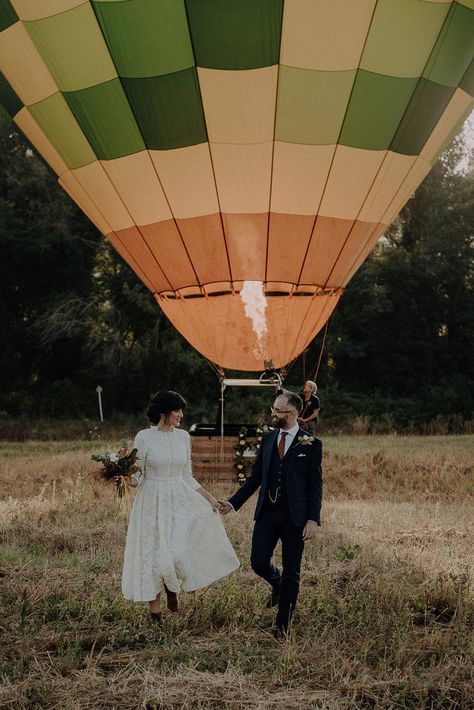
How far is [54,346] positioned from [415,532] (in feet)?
61.4

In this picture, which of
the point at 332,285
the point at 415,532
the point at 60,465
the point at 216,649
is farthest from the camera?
the point at 60,465

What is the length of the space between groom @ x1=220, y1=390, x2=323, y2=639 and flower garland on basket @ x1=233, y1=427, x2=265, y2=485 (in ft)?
14.2

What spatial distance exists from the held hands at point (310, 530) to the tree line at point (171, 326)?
16609 millimetres

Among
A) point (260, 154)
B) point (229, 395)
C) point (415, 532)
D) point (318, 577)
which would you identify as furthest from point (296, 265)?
point (229, 395)

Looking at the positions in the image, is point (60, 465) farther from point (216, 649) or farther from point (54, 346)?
point (54, 346)

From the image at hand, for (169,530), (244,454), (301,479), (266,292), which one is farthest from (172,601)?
(244,454)

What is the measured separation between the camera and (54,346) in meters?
23.0

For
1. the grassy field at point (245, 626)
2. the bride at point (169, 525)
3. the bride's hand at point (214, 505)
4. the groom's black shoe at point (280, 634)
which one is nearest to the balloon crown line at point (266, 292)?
the grassy field at point (245, 626)

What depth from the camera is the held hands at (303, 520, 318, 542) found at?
3.61m

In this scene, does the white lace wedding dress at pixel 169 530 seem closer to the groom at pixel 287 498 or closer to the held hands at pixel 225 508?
the held hands at pixel 225 508

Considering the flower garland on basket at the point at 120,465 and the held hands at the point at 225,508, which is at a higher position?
the flower garland on basket at the point at 120,465

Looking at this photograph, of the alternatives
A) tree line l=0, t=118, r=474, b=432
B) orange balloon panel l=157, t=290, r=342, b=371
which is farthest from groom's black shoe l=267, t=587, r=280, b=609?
tree line l=0, t=118, r=474, b=432

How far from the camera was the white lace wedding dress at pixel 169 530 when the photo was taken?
12.8 ft

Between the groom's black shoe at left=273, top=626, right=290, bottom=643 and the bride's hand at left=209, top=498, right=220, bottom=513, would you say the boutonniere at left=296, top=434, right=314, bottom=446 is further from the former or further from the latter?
the groom's black shoe at left=273, top=626, right=290, bottom=643
